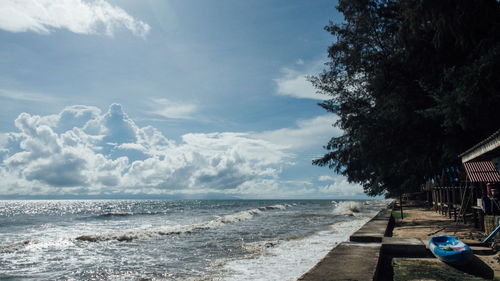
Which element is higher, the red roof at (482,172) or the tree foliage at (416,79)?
the tree foliage at (416,79)

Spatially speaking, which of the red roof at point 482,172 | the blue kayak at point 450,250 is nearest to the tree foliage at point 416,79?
the red roof at point 482,172

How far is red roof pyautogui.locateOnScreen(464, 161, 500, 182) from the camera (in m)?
11.6

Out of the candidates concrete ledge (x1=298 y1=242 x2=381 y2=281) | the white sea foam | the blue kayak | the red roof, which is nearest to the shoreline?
concrete ledge (x1=298 y1=242 x2=381 y2=281)

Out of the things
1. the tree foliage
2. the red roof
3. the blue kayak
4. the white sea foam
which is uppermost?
the tree foliage

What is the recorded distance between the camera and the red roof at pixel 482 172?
11.6m

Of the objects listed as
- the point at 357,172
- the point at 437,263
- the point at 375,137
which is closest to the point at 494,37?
the point at 375,137

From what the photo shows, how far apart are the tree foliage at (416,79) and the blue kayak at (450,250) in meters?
4.98

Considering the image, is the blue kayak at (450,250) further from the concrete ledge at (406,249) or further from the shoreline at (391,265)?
the concrete ledge at (406,249)

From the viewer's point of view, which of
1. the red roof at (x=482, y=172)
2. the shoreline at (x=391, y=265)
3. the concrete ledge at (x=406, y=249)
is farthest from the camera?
the red roof at (x=482, y=172)

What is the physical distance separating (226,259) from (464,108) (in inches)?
361

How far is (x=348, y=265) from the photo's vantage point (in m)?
7.16

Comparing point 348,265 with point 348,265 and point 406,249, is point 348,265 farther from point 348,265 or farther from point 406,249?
point 406,249

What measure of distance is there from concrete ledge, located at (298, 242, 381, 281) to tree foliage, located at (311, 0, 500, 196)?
6338 millimetres

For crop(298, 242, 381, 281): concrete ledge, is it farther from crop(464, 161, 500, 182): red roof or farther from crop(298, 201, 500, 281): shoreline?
crop(464, 161, 500, 182): red roof
